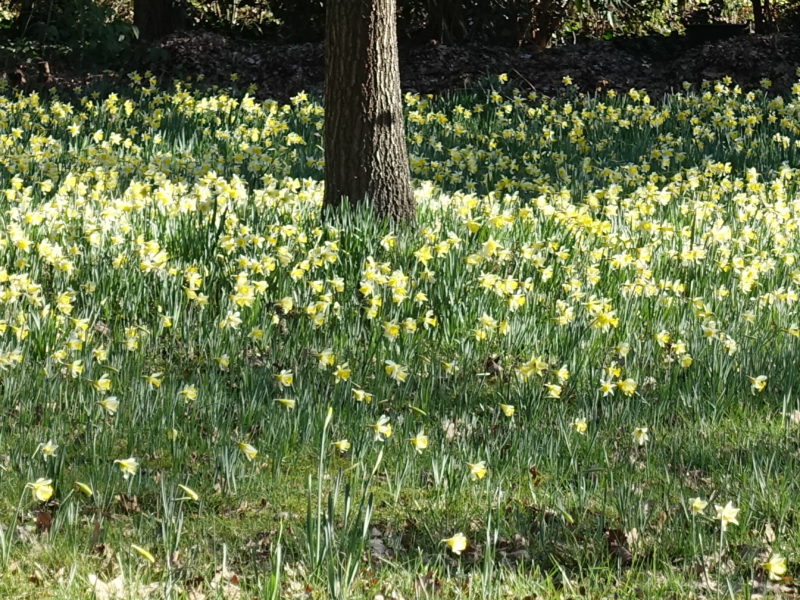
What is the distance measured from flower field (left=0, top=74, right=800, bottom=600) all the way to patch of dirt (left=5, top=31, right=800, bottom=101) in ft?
14.2

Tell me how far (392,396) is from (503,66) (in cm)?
781

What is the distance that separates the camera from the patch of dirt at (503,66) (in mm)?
10750

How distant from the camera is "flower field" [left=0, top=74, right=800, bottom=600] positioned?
9.18 ft

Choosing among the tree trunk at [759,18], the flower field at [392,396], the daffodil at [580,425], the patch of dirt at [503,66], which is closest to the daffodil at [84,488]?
the flower field at [392,396]

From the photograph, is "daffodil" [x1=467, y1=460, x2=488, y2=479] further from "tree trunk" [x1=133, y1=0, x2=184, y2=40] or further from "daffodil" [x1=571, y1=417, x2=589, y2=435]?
"tree trunk" [x1=133, y1=0, x2=184, y2=40]

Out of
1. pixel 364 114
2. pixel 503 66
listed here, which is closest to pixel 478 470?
pixel 364 114

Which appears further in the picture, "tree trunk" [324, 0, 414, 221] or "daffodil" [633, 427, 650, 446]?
"tree trunk" [324, 0, 414, 221]

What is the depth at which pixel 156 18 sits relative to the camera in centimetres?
1293

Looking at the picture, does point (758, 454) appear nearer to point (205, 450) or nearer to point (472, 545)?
point (472, 545)

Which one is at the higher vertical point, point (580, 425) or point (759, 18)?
point (759, 18)

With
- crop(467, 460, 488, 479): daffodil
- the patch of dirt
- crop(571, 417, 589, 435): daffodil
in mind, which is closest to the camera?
crop(467, 460, 488, 479): daffodil

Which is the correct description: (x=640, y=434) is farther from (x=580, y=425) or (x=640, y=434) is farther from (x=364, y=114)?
(x=364, y=114)

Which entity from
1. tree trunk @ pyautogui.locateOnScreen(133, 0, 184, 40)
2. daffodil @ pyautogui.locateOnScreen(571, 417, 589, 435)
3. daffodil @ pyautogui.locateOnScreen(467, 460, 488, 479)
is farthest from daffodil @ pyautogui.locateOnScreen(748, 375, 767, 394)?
tree trunk @ pyautogui.locateOnScreen(133, 0, 184, 40)

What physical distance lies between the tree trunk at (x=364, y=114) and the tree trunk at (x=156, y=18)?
786 cm
